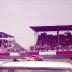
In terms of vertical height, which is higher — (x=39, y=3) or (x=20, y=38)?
(x=39, y=3)

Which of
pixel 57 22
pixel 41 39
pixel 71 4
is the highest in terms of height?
pixel 71 4

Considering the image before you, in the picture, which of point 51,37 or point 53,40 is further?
point 51,37

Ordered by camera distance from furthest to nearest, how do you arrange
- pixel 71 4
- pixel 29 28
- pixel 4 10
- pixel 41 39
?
pixel 41 39 → pixel 29 28 → pixel 4 10 → pixel 71 4

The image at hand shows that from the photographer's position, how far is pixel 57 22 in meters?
23.0

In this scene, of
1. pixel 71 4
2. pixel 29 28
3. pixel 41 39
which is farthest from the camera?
pixel 41 39

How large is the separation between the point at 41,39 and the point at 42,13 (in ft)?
18.5

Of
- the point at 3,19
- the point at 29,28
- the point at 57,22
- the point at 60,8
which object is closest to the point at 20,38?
the point at 29,28

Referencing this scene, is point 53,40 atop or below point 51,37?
below

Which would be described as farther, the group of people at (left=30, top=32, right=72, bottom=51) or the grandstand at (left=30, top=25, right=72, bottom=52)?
the group of people at (left=30, top=32, right=72, bottom=51)

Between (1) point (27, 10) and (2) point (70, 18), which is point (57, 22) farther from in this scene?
(1) point (27, 10)

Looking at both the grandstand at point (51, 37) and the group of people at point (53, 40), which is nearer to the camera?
the grandstand at point (51, 37)

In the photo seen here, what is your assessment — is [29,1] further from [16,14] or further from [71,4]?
[71,4]

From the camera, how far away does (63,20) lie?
73.0ft

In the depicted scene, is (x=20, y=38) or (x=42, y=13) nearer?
(x=42, y=13)
